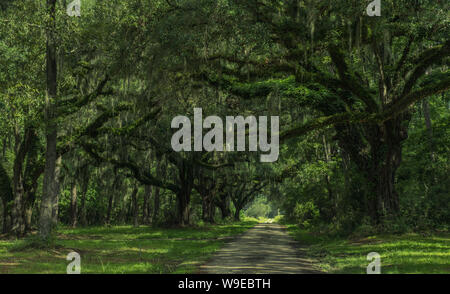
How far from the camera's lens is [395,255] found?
12805 millimetres

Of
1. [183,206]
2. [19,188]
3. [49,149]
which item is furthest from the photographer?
[183,206]

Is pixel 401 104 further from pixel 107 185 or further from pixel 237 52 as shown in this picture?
pixel 107 185

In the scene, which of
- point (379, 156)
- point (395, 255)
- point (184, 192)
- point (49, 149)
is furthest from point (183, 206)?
point (395, 255)

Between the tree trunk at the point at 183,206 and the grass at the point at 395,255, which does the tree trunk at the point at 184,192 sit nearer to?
the tree trunk at the point at 183,206

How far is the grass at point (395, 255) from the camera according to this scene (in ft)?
34.7

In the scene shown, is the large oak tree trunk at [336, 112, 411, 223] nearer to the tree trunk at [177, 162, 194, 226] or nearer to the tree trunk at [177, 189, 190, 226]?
the tree trunk at [177, 162, 194, 226]

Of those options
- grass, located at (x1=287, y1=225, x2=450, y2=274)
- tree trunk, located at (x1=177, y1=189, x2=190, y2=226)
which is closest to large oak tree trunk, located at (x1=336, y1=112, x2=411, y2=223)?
grass, located at (x1=287, y1=225, x2=450, y2=274)

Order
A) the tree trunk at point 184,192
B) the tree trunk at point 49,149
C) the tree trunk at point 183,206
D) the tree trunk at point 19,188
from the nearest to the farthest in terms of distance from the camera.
Answer: the tree trunk at point 49,149
the tree trunk at point 19,188
the tree trunk at point 184,192
the tree trunk at point 183,206

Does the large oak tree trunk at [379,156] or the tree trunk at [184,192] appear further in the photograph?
the tree trunk at [184,192]

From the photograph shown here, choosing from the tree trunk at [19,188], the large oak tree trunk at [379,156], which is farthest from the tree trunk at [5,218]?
the large oak tree trunk at [379,156]

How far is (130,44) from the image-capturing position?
1659cm

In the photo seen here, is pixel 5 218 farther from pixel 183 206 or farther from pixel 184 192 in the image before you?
pixel 183 206
